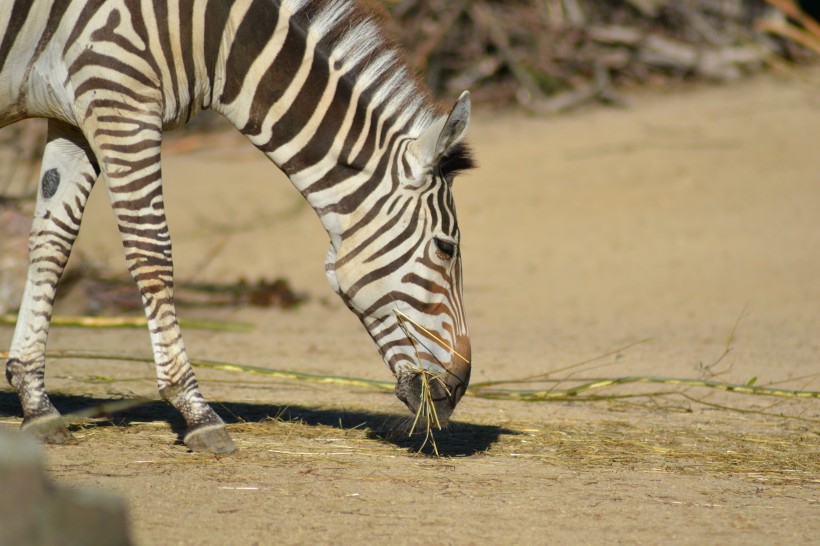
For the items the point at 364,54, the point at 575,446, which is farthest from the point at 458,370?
the point at 364,54

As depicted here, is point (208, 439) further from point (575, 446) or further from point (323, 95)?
point (575, 446)

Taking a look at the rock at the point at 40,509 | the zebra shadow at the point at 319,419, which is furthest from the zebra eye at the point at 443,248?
the rock at the point at 40,509

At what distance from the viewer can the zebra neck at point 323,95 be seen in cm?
417

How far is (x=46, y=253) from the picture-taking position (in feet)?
14.1

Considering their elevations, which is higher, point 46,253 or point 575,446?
point 46,253

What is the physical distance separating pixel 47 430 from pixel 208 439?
2.37ft

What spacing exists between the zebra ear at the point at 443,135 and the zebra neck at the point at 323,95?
13cm

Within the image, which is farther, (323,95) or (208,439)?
(323,95)

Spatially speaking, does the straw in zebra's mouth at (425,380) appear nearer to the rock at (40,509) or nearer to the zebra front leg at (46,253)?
the zebra front leg at (46,253)

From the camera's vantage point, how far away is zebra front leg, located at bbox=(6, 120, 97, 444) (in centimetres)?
428

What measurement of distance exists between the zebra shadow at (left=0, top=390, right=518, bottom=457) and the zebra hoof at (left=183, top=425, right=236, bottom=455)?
11.5 inches

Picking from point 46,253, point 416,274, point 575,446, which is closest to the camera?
point 416,274

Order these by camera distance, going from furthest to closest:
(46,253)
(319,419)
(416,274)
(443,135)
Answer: (319,419) → (46,253) → (416,274) → (443,135)

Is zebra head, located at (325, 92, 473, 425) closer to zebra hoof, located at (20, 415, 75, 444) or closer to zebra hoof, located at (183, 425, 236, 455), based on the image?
zebra hoof, located at (183, 425, 236, 455)
